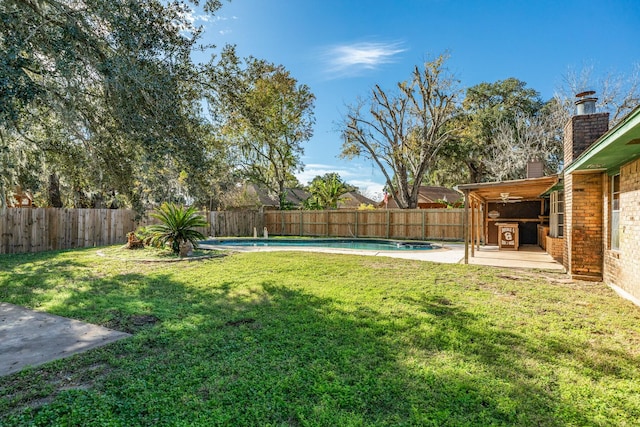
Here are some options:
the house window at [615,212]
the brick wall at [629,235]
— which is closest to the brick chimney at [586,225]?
the house window at [615,212]

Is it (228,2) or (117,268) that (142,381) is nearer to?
(117,268)

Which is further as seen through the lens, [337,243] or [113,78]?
[337,243]

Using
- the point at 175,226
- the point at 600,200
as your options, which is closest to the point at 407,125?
the point at 600,200

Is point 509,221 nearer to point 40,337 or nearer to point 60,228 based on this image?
point 40,337

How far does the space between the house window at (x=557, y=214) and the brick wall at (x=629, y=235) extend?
409 centimetres

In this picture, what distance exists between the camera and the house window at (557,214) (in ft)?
32.0

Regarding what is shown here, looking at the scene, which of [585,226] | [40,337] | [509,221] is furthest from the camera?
[509,221]

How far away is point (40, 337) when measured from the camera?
3.66m

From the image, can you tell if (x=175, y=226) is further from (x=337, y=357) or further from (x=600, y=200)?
(x=600, y=200)

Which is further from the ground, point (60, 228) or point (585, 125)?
point (585, 125)

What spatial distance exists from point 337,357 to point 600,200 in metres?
6.62

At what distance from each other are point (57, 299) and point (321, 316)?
13.6 feet

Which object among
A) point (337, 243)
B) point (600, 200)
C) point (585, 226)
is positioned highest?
point (600, 200)

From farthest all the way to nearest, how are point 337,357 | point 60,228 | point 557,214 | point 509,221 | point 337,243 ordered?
point 337,243 → point 509,221 → point 60,228 → point 557,214 → point 337,357
